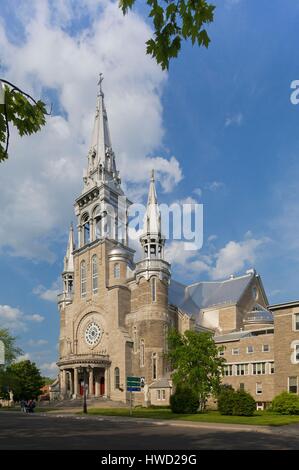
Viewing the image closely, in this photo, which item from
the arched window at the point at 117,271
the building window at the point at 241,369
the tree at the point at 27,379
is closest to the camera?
the building window at the point at 241,369

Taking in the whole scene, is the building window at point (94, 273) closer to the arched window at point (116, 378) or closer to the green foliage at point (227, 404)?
the arched window at point (116, 378)

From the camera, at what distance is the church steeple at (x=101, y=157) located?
262ft

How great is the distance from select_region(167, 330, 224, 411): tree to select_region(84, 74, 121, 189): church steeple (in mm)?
39655

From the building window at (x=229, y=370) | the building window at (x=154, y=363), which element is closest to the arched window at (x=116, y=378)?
the building window at (x=154, y=363)

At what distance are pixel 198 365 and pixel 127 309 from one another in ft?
89.0

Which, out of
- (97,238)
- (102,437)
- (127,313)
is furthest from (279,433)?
(97,238)

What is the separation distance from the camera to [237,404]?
123 ft

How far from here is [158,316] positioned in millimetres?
66750

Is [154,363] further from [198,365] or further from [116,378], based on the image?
[198,365]

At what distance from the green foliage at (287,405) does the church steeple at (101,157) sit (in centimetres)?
4825

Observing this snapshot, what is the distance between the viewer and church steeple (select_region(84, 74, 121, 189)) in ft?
262

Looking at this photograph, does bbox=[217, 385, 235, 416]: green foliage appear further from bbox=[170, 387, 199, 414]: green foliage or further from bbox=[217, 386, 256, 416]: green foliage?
bbox=[170, 387, 199, 414]: green foliage
